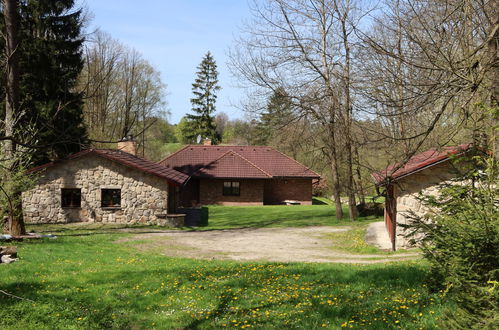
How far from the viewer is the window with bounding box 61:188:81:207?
86.1 feet

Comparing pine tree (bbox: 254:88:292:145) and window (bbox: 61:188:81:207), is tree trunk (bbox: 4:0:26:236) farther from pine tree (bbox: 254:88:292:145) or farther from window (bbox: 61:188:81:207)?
pine tree (bbox: 254:88:292:145)

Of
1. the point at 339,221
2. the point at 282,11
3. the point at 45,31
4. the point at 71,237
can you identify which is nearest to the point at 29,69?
the point at 45,31

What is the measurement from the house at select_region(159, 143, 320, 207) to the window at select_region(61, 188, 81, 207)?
13.6 meters

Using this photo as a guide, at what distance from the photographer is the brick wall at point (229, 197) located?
4075 cm

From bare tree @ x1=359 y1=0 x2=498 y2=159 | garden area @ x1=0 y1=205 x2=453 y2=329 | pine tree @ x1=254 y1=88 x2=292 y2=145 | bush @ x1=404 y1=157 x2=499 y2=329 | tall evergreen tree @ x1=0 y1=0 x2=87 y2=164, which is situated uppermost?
tall evergreen tree @ x1=0 y1=0 x2=87 y2=164

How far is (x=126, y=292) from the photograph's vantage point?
376 inches

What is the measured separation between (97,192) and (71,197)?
71.3 inches

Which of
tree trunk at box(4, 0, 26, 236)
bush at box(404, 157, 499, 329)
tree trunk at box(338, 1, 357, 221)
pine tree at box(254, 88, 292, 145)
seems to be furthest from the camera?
pine tree at box(254, 88, 292, 145)

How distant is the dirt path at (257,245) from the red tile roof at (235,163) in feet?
52.7

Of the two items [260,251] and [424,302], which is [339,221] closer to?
[260,251]

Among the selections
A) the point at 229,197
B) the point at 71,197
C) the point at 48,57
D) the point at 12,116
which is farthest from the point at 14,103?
the point at 229,197

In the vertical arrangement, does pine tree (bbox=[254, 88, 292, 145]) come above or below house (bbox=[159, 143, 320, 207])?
above

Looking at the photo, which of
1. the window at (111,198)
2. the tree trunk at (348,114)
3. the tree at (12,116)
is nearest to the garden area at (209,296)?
the tree trunk at (348,114)

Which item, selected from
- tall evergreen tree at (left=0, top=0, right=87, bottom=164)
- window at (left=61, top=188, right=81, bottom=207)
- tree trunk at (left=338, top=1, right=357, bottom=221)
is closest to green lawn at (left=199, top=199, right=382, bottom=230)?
tree trunk at (left=338, top=1, right=357, bottom=221)
